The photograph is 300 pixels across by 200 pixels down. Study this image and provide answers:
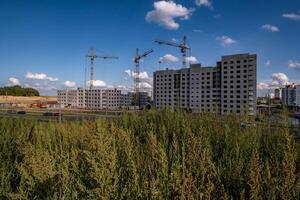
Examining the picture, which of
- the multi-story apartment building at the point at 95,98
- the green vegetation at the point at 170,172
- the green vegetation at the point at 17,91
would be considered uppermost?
the green vegetation at the point at 17,91

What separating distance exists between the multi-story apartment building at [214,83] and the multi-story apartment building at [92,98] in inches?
1002

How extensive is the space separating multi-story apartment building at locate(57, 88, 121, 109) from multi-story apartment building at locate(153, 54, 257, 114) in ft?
83.5

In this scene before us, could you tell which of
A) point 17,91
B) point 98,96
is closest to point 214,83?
point 98,96

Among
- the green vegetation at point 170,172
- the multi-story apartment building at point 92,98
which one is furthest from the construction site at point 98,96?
the green vegetation at point 170,172

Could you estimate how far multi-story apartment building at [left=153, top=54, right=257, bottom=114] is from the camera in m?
66.4

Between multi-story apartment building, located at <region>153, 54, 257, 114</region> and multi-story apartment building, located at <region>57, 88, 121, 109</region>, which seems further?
multi-story apartment building, located at <region>57, 88, 121, 109</region>

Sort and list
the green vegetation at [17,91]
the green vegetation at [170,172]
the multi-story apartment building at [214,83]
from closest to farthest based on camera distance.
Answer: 1. the green vegetation at [170,172]
2. the multi-story apartment building at [214,83]
3. the green vegetation at [17,91]

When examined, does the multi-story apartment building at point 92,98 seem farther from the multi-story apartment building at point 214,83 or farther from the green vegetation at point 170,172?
the green vegetation at point 170,172

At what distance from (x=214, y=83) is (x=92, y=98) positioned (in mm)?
55465

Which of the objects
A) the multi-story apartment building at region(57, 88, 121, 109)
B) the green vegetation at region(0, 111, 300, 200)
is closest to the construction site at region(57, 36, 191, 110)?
the multi-story apartment building at region(57, 88, 121, 109)

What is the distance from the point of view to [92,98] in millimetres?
107812

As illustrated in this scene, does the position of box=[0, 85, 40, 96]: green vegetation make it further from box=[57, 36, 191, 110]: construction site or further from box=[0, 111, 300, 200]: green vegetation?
box=[0, 111, 300, 200]: green vegetation

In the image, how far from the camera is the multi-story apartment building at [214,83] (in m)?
66.4

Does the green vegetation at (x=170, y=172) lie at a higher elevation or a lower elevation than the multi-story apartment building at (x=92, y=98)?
lower
